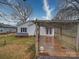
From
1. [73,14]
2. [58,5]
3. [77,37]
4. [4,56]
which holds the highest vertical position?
[58,5]

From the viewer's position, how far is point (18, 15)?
39.8m

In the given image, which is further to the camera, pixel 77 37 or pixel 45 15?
pixel 45 15

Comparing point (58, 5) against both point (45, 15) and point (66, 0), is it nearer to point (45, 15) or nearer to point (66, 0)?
point (66, 0)

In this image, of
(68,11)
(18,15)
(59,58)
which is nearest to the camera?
(59,58)

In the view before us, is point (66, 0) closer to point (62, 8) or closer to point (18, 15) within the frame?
point (62, 8)

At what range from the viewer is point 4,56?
12070 mm

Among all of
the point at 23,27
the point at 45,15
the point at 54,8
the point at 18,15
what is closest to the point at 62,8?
the point at 54,8

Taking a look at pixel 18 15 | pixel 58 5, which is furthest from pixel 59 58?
pixel 18 15

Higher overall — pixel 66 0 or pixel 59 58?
pixel 66 0

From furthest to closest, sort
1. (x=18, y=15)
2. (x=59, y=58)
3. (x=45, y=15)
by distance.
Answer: (x=18, y=15) < (x=45, y=15) < (x=59, y=58)

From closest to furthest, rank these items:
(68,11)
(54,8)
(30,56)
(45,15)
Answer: (30,56) < (68,11) < (54,8) < (45,15)

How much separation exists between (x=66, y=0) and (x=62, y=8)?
4.15 ft

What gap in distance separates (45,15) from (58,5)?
6146mm

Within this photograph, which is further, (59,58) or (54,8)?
(54,8)
